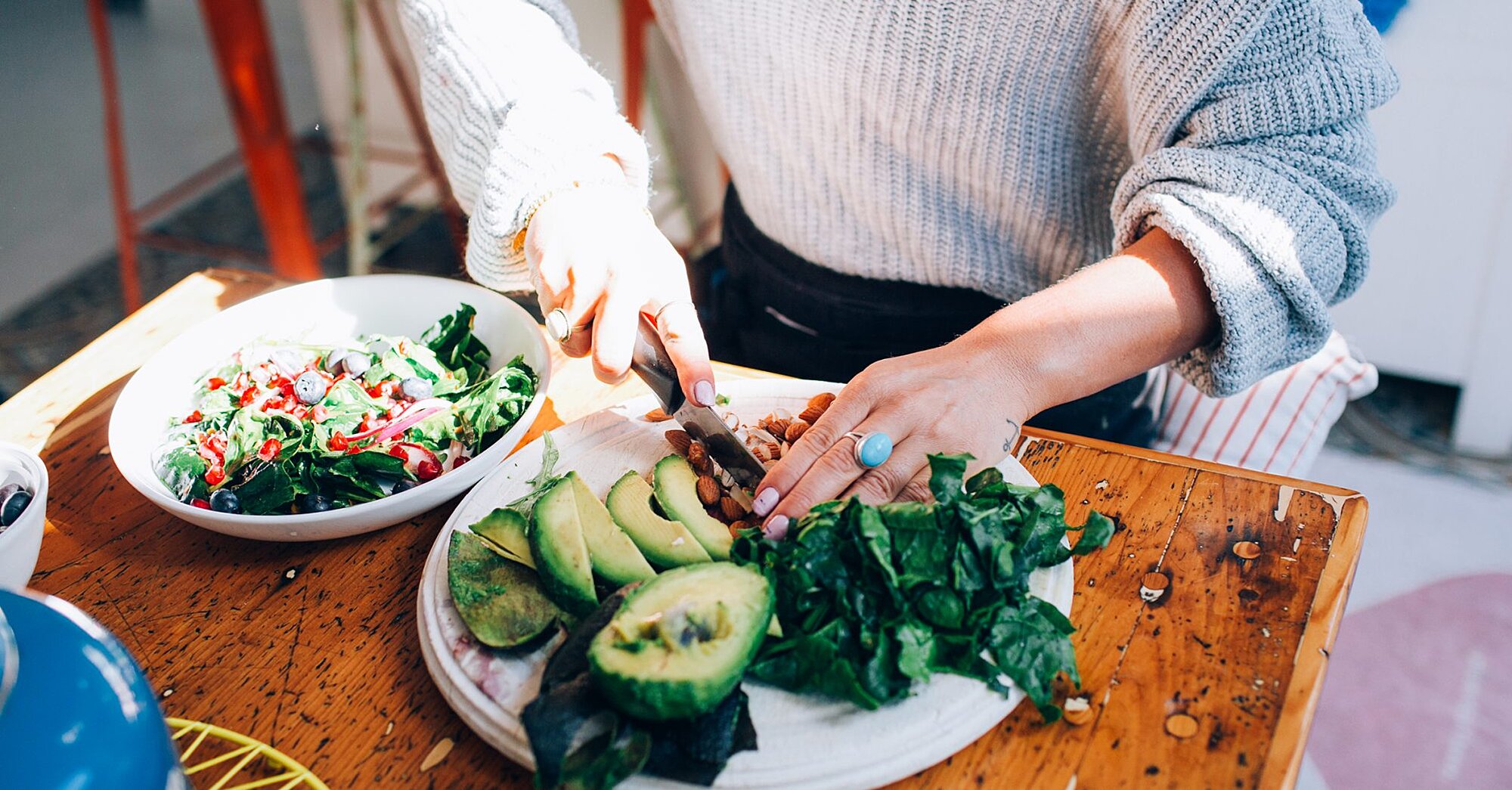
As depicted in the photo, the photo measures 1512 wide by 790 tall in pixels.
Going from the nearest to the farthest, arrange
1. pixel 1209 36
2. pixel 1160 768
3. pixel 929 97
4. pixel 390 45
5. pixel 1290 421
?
pixel 1160 768 < pixel 1209 36 < pixel 929 97 < pixel 1290 421 < pixel 390 45

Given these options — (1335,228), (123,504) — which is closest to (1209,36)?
(1335,228)

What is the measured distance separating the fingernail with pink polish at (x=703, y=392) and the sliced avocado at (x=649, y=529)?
0.11 meters

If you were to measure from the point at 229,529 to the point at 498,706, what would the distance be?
0.36 meters

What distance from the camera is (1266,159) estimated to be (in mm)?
1004

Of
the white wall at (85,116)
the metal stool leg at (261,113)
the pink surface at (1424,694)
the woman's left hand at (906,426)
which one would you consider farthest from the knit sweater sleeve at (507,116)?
the white wall at (85,116)

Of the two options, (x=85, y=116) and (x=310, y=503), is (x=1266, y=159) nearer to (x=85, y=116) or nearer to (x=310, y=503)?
(x=310, y=503)

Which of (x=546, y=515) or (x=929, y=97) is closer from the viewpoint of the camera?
(x=546, y=515)

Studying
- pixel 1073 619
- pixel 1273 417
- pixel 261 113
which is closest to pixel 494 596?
pixel 1073 619

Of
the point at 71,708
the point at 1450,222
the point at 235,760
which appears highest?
the point at 71,708

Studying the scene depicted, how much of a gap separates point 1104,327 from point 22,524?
39.8 inches

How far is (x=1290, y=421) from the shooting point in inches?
54.1

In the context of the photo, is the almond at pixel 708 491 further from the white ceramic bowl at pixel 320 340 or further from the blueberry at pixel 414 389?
the blueberry at pixel 414 389

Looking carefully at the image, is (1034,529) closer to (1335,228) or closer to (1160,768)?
(1160,768)

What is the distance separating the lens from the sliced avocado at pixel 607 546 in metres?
0.87
